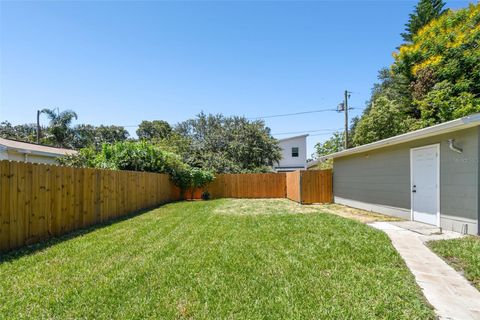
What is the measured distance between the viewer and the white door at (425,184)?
676 cm

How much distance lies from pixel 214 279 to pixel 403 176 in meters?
7.10

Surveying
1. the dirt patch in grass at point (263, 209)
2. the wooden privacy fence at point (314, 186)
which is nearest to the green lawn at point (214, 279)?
the dirt patch in grass at point (263, 209)

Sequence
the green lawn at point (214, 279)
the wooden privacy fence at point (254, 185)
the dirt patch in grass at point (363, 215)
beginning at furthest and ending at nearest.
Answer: the wooden privacy fence at point (254, 185) < the dirt patch in grass at point (363, 215) < the green lawn at point (214, 279)

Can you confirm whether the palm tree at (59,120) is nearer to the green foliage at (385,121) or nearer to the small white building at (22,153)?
the small white building at (22,153)

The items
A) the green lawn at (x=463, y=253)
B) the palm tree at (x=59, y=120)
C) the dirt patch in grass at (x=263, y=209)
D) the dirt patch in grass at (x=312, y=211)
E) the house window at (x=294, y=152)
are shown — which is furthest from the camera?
the house window at (x=294, y=152)

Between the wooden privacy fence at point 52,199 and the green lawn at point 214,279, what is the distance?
515mm

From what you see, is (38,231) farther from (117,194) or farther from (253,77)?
(253,77)

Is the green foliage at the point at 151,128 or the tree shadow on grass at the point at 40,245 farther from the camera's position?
the green foliage at the point at 151,128

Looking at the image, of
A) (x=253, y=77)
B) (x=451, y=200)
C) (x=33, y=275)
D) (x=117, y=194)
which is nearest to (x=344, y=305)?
(x=33, y=275)

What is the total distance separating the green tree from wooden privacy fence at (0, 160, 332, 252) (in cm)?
1574

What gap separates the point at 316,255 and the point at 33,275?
398 cm

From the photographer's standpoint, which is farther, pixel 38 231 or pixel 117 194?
pixel 117 194

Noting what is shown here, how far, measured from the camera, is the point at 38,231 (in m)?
5.31

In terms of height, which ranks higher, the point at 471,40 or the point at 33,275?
the point at 471,40
